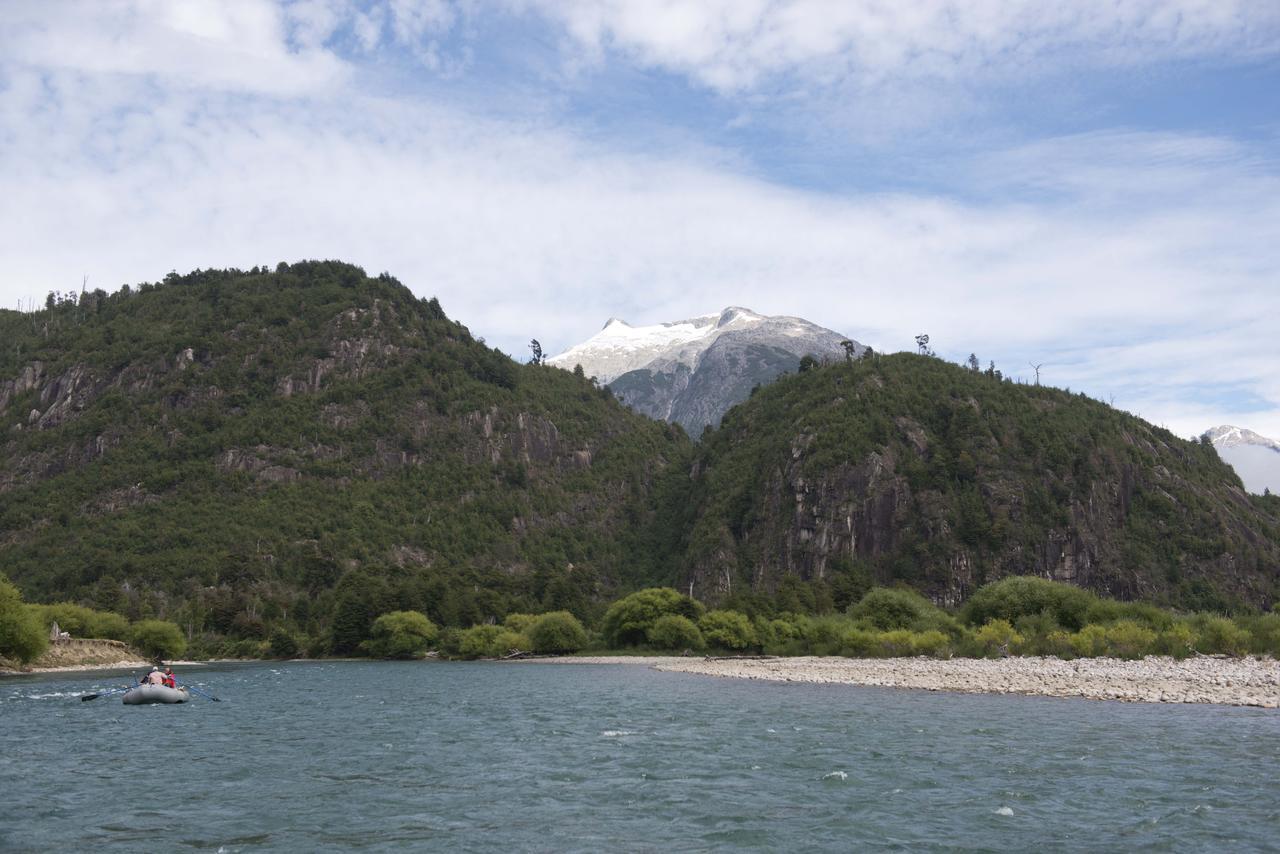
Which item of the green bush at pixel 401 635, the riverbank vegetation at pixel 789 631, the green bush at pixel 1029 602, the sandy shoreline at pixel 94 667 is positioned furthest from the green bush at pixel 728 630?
the sandy shoreline at pixel 94 667

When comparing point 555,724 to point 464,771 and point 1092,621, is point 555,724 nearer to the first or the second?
point 464,771

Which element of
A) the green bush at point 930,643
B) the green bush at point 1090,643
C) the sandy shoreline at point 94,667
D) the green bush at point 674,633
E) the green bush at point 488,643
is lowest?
the sandy shoreline at point 94,667

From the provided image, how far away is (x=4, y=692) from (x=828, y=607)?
13351 centimetres

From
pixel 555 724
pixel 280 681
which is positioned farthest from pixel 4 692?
pixel 555 724

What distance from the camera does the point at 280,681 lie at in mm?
116812

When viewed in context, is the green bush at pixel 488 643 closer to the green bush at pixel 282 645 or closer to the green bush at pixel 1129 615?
the green bush at pixel 282 645

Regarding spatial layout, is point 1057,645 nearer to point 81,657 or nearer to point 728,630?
point 728,630

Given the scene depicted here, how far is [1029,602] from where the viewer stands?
119875mm

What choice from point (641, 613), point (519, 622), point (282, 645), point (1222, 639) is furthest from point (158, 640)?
point (1222, 639)

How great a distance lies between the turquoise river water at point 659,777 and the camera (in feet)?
99.8

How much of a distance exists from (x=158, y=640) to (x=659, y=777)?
6123 inches

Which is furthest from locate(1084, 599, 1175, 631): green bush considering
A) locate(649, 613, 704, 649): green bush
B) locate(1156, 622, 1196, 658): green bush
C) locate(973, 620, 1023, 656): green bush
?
locate(649, 613, 704, 649): green bush

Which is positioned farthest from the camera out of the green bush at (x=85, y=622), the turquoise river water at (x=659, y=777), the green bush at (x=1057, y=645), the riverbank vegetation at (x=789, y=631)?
the green bush at (x=85, y=622)

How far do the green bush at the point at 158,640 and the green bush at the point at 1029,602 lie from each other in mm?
130135
